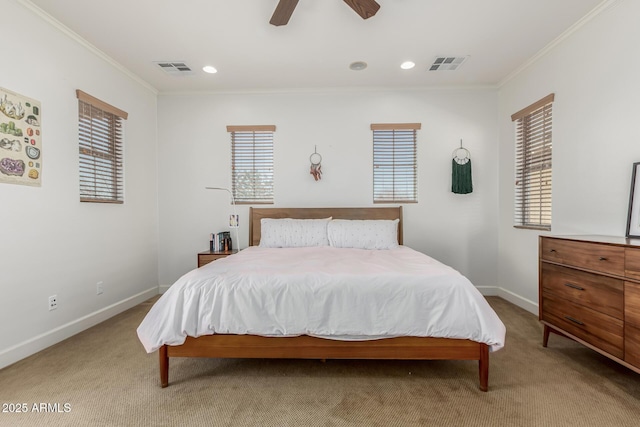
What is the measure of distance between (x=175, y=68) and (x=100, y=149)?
46.7 inches

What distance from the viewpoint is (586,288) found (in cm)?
190

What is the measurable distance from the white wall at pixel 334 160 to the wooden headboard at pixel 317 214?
0.12m

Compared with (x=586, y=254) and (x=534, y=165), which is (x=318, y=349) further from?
(x=534, y=165)

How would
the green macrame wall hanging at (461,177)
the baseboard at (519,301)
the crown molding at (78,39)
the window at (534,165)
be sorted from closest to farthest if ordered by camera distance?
the crown molding at (78,39), the window at (534,165), the baseboard at (519,301), the green macrame wall hanging at (461,177)

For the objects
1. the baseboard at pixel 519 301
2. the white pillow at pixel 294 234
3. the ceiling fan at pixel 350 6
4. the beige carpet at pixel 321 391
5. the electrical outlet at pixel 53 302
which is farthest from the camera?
the white pillow at pixel 294 234

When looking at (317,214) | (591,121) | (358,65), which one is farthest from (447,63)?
(317,214)

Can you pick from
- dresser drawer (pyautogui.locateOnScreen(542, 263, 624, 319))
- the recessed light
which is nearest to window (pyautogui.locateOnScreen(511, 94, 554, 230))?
dresser drawer (pyautogui.locateOnScreen(542, 263, 624, 319))

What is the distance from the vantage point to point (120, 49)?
9.34 feet

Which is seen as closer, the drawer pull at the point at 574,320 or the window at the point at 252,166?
the drawer pull at the point at 574,320

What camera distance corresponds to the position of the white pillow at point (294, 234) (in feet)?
10.8

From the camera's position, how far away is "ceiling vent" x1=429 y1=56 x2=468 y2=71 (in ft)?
9.82

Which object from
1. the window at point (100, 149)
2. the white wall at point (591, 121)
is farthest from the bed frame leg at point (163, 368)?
the white wall at point (591, 121)

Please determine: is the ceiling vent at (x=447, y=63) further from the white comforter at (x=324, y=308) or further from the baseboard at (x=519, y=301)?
the baseboard at (x=519, y=301)

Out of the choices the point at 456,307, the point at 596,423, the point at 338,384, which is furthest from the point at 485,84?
the point at 338,384
